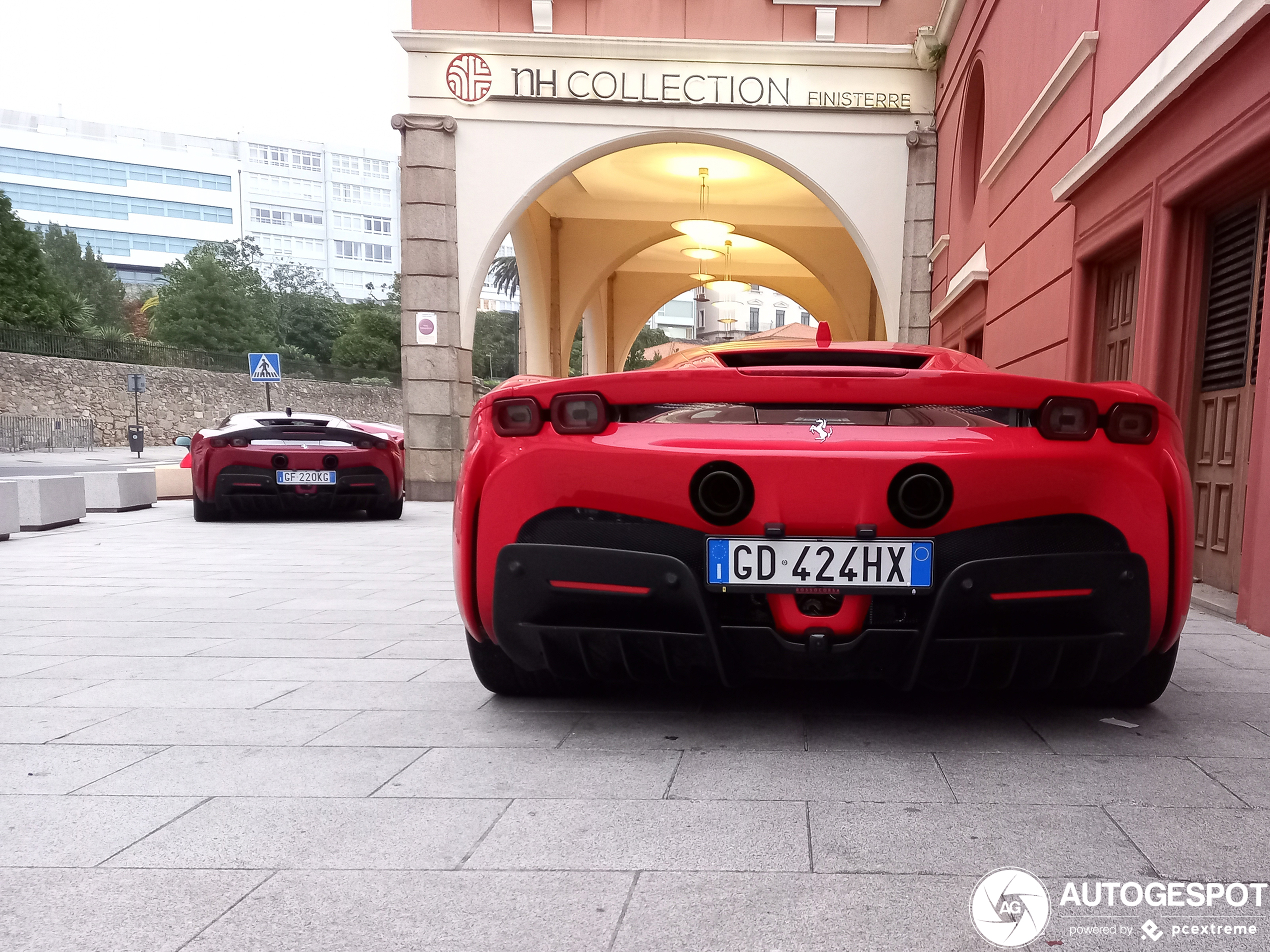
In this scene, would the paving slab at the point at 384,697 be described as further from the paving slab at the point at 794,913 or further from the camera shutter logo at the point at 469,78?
the camera shutter logo at the point at 469,78

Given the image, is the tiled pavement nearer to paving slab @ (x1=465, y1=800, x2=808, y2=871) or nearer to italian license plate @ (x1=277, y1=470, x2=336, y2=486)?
paving slab @ (x1=465, y1=800, x2=808, y2=871)

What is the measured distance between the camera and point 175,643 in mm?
3533

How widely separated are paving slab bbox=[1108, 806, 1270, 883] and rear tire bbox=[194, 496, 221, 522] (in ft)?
27.4

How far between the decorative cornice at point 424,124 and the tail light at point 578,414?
33.7 ft

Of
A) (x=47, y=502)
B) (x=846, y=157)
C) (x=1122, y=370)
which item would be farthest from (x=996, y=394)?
(x=846, y=157)

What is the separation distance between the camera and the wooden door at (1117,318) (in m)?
5.39

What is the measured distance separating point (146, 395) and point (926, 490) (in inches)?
1581

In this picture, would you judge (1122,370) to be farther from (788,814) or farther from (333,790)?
(333,790)

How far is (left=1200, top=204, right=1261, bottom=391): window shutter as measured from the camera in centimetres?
423

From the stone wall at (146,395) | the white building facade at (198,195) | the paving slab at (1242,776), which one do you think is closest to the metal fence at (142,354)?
the stone wall at (146,395)

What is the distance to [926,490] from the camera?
81.7 inches

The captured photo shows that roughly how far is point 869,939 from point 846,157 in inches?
442

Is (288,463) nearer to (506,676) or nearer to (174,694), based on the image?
(174,694)

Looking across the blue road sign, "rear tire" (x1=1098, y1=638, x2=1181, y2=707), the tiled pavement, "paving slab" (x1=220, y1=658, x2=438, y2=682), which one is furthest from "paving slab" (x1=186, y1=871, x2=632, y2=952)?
the blue road sign
